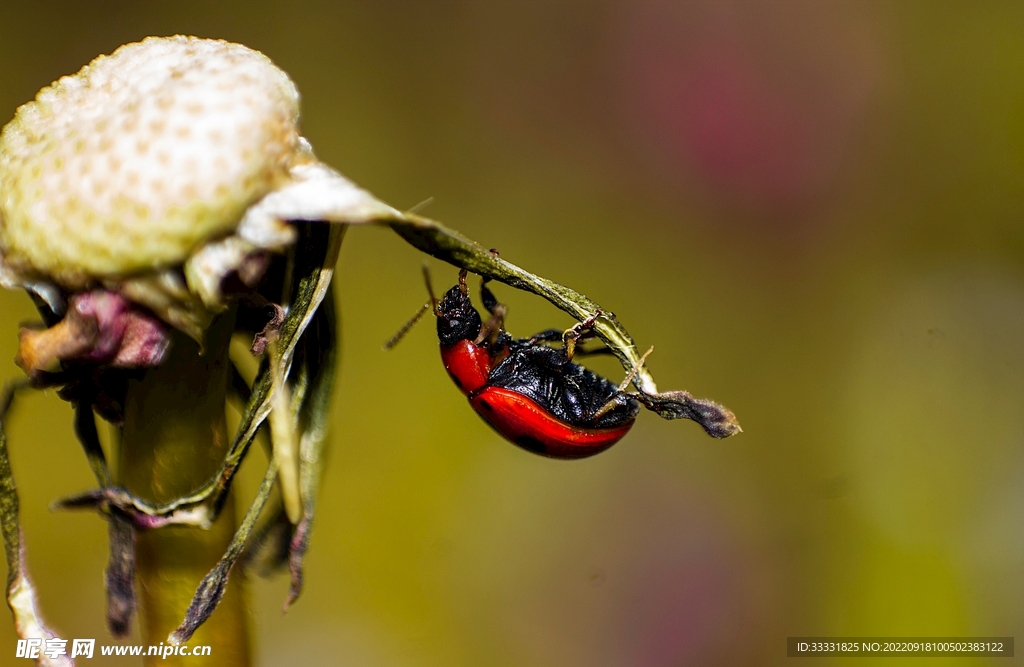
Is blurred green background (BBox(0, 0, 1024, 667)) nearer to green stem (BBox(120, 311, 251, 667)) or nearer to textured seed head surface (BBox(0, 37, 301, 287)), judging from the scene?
green stem (BBox(120, 311, 251, 667))

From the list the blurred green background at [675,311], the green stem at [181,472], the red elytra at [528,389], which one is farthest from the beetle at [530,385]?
the green stem at [181,472]

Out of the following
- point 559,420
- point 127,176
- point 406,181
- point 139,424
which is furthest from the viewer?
point 406,181

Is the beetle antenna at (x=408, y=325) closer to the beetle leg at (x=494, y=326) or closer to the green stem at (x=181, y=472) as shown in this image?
the beetle leg at (x=494, y=326)

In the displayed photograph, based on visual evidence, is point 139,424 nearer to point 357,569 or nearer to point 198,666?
point 198,666

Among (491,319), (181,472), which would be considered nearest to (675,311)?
(491,319)

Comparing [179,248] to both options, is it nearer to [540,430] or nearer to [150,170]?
[150,170]

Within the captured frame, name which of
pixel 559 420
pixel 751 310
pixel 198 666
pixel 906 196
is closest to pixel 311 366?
pixel 198 666

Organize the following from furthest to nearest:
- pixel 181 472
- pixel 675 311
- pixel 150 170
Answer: pixel 675 311, pixel 181 472, pixel 150 170

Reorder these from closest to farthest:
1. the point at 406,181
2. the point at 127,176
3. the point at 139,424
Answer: the point at 127,176, the point at 139,424, the point at 406,181
